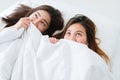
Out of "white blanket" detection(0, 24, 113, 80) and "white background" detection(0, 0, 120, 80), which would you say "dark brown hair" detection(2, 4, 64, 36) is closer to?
"white background" detection(0, 0, 120, 80)

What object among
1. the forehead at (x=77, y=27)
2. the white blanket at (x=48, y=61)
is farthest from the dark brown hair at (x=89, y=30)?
the white blanket at (x=48, y=61)

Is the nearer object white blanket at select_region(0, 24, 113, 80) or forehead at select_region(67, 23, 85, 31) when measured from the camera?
white blanket at select_region(0, 24, 113, 80)

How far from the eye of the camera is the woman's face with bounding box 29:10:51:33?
144 cm

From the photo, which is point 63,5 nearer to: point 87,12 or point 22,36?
point 87,12

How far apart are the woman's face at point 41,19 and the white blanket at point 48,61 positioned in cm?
17

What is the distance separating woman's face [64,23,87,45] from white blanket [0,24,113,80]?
0.47 ft

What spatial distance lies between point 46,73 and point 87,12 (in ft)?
2.00

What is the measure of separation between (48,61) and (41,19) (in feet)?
1.26

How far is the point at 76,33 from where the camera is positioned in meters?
1.36

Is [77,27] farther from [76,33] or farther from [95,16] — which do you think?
[95,16]

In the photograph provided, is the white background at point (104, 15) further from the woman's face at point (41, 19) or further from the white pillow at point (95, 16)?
the woman's face at point (41, 19)

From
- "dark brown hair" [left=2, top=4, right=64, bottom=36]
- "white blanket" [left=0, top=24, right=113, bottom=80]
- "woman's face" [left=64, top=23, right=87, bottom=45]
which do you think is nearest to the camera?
"white blanket" [left=0, top=24, right=113, bottom=80]

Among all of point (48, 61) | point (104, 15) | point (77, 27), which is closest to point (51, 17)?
point (77, 27)

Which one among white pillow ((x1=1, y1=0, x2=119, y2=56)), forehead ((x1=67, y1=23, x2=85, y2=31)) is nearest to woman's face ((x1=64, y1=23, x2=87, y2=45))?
forehead ((x1=67, y1=23, x2=85, y2=31))
